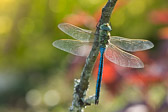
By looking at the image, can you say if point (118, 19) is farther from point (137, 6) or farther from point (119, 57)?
point (119, 57)

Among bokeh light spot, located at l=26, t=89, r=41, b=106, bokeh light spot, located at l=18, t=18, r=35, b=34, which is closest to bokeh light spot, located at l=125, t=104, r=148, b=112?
bokeh light spot, located at l=26, t=89, r=41, b=106

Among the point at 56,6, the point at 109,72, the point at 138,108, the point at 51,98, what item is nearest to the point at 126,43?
the point at 138,108

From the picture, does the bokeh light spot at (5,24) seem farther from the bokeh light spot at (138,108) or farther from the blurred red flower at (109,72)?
the bokeh light spot at (138,108)

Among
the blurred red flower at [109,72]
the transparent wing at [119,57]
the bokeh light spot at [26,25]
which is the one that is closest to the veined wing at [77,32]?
the transparent wing at [119,57]

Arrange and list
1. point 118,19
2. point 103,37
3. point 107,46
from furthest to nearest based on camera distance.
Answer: point 118,19 → point 107,46 → point 103,37

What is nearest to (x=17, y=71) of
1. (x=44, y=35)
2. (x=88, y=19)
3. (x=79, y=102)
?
(x=44, y=35)

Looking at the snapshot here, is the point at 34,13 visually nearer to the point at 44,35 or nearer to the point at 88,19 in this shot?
the point at 44,35

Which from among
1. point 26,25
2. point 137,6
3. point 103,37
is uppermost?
point 103,37
